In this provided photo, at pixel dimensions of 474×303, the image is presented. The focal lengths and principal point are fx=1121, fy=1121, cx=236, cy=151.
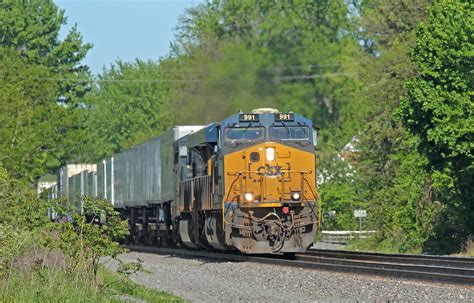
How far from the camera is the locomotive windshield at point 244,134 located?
2723 cm

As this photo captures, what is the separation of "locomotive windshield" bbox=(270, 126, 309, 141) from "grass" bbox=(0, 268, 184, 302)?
8114mm

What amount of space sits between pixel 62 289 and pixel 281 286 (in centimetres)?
436

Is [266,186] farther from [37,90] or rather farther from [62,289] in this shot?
[37,90]

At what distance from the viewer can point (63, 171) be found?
2237 inches

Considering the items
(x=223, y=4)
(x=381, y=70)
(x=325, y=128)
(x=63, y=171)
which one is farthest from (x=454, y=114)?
(x=223, y=4)

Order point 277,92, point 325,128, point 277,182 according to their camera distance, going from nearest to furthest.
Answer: point 277,182 < point 277,92 < point 325,128

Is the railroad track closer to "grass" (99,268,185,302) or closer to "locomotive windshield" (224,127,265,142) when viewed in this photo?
"locomotive windshield" (224,127,265,142)

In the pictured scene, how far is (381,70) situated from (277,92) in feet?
48.9

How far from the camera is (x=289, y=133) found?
90.8 ft

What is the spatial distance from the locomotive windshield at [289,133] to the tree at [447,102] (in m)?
4.23

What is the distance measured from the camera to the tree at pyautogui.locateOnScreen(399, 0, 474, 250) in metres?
30.0

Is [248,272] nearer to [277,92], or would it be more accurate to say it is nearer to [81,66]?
[277,92]

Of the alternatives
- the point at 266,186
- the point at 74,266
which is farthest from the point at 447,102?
the point at 74,266

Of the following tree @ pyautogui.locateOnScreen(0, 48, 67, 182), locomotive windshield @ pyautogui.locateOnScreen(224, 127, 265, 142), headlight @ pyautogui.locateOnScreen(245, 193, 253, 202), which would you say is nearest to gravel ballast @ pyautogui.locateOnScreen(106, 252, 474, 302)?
headlight @ pyautogui.locateOnScreen(245, 193, 253, 202)
